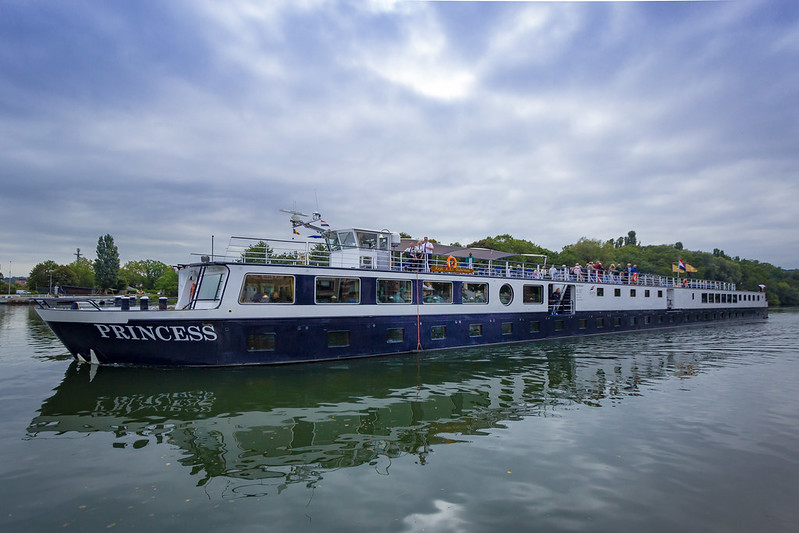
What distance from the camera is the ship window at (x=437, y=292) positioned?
71.1 ft

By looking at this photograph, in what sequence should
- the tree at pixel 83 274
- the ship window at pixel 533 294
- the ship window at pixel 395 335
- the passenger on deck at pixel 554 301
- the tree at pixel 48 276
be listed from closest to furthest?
the ship window at pixel 395 335 → the ship window at pixel 533 294 → the passenger on deck at pixel 554 301 → the tree at pixel 48 276 → the tree at pixel 83 274

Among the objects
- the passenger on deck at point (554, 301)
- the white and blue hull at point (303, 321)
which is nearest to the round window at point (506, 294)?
the white and blue hull at point (303, 321)

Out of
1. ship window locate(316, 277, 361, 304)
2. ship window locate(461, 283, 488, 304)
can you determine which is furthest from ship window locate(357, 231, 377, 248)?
ship window locate(461, 283, 488, 304)

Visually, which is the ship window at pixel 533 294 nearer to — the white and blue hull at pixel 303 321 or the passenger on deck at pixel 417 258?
the white and blue hull at pixel 303 321

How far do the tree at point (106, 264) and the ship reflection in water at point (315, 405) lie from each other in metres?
87.6

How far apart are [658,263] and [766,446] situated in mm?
113574

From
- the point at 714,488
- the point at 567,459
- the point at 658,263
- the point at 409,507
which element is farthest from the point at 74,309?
the point at 658,263

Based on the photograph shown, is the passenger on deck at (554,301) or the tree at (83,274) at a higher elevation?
the tree at (83,274)

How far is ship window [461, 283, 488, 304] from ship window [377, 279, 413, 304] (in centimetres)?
338

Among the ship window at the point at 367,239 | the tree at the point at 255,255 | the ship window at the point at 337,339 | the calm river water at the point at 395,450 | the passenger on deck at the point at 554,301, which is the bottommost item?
the calm river water at the point at 395,450

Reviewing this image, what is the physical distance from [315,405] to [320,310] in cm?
646

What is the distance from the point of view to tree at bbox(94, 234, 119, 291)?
300 ft

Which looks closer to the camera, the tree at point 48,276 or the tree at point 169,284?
the tree at point 169,284

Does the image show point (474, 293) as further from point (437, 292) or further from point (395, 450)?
point (395, 450)
